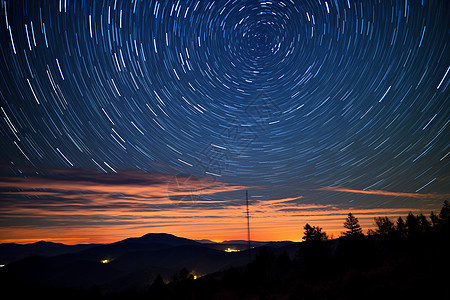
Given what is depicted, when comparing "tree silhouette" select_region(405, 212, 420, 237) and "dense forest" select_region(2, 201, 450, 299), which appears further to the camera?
"tree silhouette" select_region(405, 212, 420, 237)

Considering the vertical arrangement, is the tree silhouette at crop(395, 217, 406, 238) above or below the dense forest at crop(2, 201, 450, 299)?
above

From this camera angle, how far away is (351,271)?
23.0m

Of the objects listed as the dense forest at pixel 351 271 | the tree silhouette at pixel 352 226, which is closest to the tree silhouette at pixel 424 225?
the dense forest at pixel 351 271

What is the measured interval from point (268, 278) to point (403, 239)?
121 feet

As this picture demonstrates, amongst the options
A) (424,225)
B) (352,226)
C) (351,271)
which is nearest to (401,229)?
(424,225)

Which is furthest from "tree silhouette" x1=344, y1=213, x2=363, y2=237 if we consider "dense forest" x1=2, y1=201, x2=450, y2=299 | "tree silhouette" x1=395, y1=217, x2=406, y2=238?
"tree silhouette" x1=395, y1=217, x2=406, y2=238

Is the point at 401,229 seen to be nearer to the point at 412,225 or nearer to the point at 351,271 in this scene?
the point at 412,225

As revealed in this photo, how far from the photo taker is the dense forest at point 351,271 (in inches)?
563

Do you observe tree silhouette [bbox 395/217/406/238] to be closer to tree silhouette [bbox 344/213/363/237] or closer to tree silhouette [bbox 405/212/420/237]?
tree silhouette [bbox 405/212/420/237]

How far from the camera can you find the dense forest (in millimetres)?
14289

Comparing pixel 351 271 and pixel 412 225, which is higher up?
pixel 412 225

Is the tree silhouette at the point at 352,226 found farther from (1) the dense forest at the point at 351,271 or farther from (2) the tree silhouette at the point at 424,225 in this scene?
(2) the tree silhouette at the point at 424,225

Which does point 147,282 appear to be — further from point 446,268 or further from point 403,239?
point 446,268

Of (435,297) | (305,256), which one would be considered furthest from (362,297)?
(305,256)
